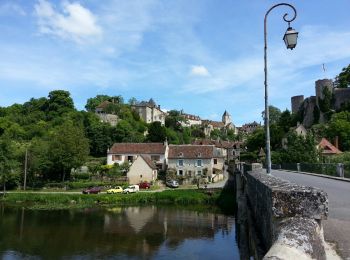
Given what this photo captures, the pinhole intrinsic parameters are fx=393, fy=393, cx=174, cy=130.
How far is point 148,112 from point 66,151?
7241cm

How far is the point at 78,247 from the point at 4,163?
34.3 m

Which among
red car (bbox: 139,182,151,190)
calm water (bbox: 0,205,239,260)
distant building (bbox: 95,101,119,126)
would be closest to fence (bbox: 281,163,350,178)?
calm water (bbox: 0,205,239,260)

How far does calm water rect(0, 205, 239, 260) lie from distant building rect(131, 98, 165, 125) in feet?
287

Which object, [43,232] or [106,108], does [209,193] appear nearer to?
[43,232]

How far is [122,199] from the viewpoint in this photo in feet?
169

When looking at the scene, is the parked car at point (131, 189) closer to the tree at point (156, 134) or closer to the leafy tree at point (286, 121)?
the tree at point (156, 134)

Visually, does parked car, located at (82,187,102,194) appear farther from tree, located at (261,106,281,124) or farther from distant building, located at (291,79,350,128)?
tree, located at (261,106,281,124)

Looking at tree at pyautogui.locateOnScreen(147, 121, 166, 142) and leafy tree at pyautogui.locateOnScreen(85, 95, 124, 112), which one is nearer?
tree at pyautogui.locateOnScreen(147, 121, 166, 142)

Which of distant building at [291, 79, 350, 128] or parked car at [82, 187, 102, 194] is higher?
distant building at [291, 79, 350, 128]

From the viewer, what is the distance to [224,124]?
19550 centimetres

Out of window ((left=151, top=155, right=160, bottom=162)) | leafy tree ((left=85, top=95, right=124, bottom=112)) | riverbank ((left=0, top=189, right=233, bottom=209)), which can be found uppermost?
leafy tree ((left=85, top=95, right=124, bottom=112))

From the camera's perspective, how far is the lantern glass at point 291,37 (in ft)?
37.2

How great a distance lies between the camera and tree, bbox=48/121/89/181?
2461 inches

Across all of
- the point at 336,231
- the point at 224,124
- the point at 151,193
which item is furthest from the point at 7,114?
the point at 336,231
